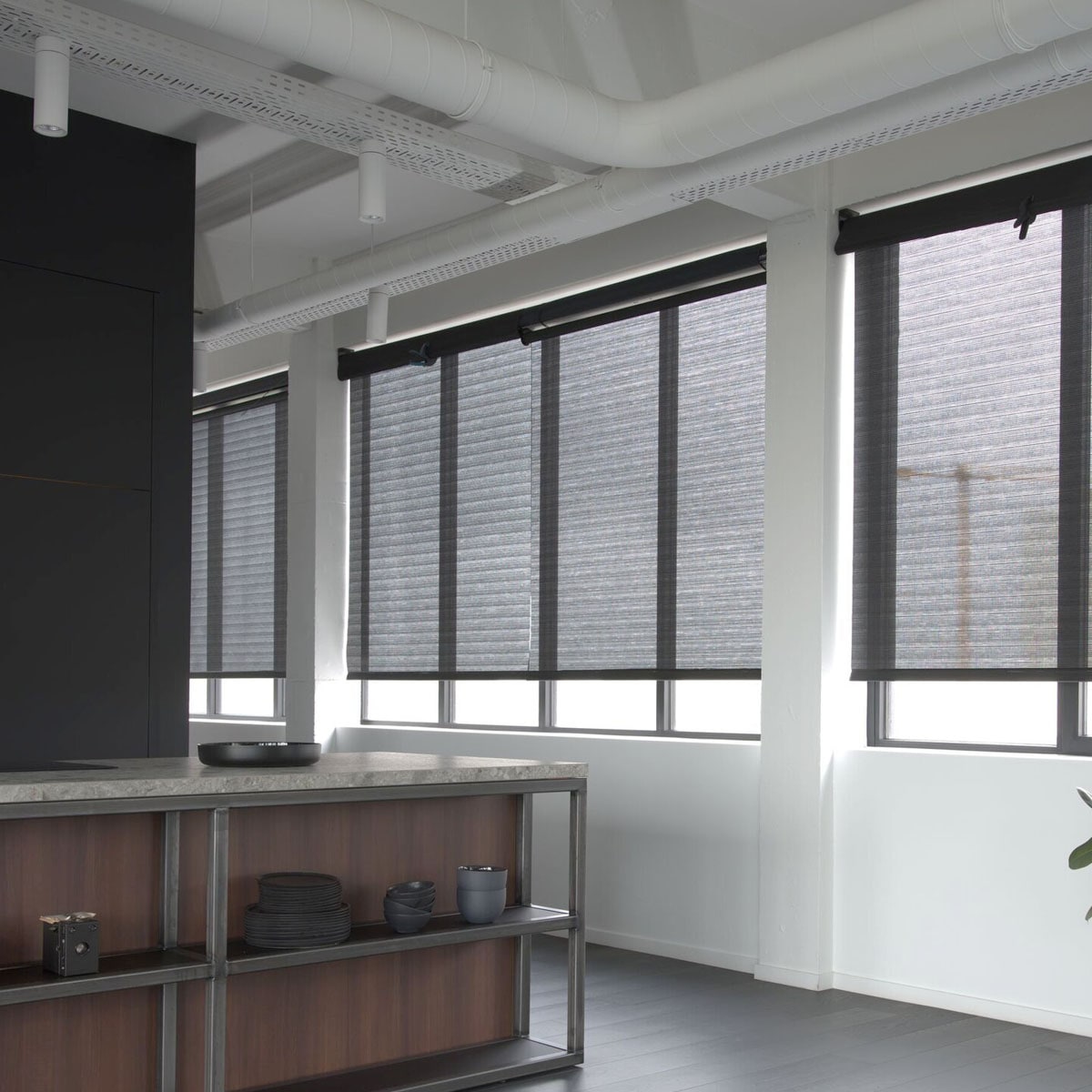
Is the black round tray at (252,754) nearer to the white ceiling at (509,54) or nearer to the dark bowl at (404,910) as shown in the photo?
the dark bowl at (404,910)

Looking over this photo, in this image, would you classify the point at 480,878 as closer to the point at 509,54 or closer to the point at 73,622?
the point at 73,622

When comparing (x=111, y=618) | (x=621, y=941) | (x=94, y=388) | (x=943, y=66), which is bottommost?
(x=621, y=941)

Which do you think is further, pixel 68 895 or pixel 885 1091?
pixel 885 1091

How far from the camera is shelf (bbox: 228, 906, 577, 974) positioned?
3.43 metres

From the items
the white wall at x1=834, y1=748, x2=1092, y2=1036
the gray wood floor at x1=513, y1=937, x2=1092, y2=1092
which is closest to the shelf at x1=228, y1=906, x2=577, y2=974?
the gray wood floor at x1=513, y1=937, x2=1092, y2=1092

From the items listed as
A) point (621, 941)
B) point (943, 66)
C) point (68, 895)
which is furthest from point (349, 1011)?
point (943, 66)

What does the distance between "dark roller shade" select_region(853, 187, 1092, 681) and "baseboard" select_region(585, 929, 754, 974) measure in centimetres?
135

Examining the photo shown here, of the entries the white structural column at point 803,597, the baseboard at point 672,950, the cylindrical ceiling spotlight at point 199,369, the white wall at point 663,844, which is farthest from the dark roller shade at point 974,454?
the cylindrical ceiling spotlight at point 199,369

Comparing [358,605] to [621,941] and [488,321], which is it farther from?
[621,941]

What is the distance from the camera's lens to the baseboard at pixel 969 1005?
14.7 ft

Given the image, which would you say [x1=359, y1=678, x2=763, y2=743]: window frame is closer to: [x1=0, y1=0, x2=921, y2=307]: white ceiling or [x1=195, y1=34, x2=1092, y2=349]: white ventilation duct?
[x1=195, y1=34, x2=1092, y2=349]: white ventilation duct

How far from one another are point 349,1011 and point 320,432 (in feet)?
14.7

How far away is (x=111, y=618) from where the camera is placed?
5.09 metres

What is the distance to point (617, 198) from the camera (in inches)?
182
